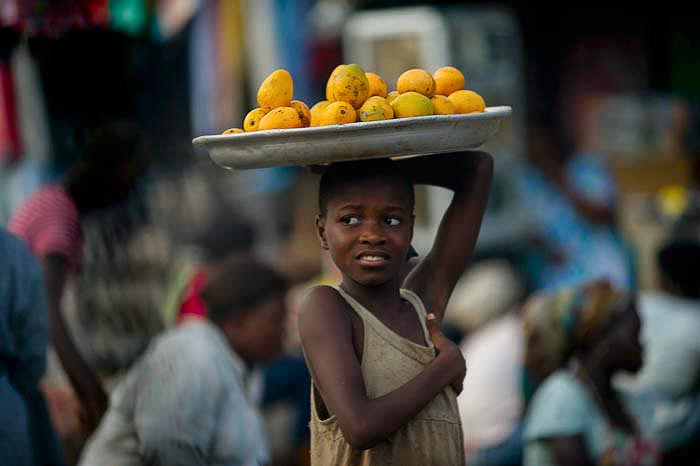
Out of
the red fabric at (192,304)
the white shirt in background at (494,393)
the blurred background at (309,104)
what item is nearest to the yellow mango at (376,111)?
the blurred background at (309,104)

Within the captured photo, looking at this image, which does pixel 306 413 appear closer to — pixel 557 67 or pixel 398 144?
pixel 398 144

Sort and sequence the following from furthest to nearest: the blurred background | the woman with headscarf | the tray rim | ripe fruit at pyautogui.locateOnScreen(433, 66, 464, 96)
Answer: the blurred background, the woman with headscarf, ripe fruit at pyautogui.locateOnScreen(433, 66, 464, 96), the tray rim

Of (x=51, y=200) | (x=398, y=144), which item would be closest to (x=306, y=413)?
(x=51, y=200)

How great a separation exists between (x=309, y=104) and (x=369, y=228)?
5.43 m

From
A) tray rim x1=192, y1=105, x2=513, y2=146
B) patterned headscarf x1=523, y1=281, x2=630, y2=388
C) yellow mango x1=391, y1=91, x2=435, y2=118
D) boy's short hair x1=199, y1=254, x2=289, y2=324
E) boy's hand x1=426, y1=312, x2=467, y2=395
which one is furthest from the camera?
patterned headscarf x1=523, y1=281, x2=630, y2=388

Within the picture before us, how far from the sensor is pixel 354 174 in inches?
108

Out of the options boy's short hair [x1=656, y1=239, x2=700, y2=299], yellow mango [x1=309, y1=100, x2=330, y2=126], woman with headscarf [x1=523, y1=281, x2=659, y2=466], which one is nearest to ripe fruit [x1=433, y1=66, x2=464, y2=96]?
yellow mango [x1=309, y1=100, x2=330, y2=126]

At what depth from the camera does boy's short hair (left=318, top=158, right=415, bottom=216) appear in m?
2.74

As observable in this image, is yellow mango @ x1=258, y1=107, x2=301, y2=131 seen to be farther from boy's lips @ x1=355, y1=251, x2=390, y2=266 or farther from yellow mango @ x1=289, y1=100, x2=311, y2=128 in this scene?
boy's lips @ x1=355, y1=251, x2=390, y2=266

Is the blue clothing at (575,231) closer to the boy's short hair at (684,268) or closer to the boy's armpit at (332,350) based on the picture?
the boy's short hair at (684,268)

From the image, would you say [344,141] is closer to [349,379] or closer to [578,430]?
[349,379]

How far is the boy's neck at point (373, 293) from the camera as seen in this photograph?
2.79 m

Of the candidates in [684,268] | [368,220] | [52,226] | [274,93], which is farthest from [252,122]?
[684,268]

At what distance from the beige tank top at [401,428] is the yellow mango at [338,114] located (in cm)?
44
